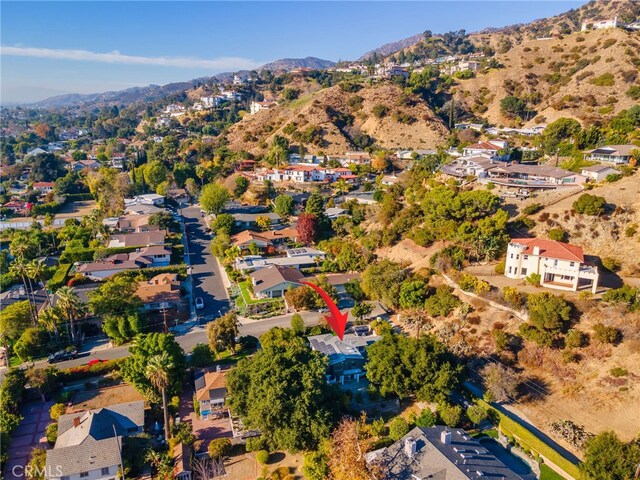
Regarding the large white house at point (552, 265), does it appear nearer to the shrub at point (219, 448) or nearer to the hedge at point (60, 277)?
the shrub at point (219, 448)

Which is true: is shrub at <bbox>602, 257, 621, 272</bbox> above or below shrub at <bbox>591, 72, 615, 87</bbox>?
below

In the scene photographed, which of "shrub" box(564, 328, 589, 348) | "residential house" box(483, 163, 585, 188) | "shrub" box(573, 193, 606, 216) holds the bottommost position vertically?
"shrub" box(564, 328, 589, 348)

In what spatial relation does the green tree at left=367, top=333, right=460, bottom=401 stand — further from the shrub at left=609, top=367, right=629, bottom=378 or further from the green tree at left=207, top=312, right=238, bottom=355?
the green tree at left=207, top=312, right=238, bottom=355

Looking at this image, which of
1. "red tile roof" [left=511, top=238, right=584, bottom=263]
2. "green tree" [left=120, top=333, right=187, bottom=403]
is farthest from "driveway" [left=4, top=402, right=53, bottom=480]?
"red tile roof" [left=511, top=238, right=584, bottom=263]

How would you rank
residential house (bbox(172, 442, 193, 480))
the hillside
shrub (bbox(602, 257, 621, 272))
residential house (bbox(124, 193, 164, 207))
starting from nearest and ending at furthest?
residential house (bbox(172, 442, 193, 480))
shrub (bbox(602, 257, 621, 272))
residential house (bbox(124, 193, 164, 207))
the hillside

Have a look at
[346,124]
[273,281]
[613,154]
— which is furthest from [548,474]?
[346,124]

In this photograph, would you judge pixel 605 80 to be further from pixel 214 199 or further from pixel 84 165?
pixel 84 165

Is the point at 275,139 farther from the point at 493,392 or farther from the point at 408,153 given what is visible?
the point at 493,392
